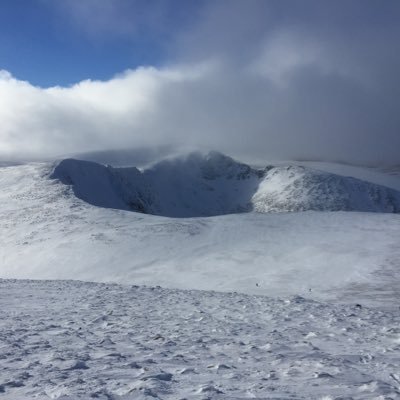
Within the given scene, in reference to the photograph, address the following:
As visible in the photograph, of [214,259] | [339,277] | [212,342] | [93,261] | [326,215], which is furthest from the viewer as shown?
[326,215]

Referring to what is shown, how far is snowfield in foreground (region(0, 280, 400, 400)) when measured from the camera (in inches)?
239

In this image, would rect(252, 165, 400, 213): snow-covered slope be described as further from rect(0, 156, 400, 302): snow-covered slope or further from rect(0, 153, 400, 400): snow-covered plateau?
rect(0, 153, 400, 400): snow-covered plateau

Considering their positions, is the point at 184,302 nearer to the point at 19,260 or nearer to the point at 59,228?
the point at 19,260

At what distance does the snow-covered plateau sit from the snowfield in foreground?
30mm

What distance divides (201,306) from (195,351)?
5.47 metres

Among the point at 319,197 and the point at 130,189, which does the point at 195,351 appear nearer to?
the point at 130,189

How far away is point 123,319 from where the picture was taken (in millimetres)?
11117

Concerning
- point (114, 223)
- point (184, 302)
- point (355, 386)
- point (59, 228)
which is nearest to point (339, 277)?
point (184, 302)

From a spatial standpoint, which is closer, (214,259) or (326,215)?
(214,259)

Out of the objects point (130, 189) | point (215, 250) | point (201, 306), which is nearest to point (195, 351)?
point (201, 306)

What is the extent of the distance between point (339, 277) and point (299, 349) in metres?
16.2

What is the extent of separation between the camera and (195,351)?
811 cm

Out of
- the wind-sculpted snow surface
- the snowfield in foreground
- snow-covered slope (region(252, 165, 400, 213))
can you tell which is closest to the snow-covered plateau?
the snowfield in foreground

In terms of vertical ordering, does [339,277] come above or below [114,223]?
below
